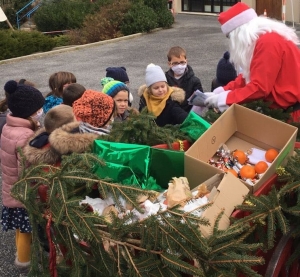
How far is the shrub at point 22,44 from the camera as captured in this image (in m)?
14.9

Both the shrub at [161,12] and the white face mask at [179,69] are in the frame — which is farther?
the shrub at [161,12]

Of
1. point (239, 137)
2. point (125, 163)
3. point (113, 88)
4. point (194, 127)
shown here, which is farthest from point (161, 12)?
point (125, 163)

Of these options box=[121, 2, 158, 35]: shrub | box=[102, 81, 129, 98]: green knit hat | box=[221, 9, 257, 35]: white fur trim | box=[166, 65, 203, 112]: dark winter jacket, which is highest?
box=[221, 9, 257, 35]: white fur trim

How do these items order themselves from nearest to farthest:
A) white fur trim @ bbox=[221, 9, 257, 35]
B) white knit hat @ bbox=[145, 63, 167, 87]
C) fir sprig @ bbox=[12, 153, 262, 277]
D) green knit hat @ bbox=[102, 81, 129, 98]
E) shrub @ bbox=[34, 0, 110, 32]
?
fir sprig @ bbox=[12, 153, 262, 277], white fur trim @ bbox=[221, 9, 257, 35], green knit hat @ bbox=[102, 81, 129, 98], white knit hat @ bbox=[145, 63, 167, 87], shrub @ bbox=[34, 0, 110, 32]

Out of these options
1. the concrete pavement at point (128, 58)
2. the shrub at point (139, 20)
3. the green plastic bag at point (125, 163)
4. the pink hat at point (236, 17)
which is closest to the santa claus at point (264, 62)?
the pink hat at point (236, 17)

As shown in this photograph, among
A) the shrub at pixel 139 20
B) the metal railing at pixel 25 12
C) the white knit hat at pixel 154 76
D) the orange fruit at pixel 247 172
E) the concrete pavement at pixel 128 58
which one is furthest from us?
the metal railing at pixel 25 12

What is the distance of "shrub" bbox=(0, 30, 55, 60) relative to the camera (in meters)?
14.9

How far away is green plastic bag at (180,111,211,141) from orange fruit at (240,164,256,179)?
34 cm

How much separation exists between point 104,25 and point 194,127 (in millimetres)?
14913

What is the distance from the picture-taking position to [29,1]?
2516 cm

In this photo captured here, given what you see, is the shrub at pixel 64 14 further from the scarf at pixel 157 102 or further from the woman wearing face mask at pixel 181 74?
the scarf at pixel 157 102

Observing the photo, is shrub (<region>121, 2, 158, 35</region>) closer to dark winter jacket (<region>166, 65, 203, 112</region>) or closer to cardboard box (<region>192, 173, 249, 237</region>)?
dark winter jacket (<region>166, 65, 203, 112</region>)

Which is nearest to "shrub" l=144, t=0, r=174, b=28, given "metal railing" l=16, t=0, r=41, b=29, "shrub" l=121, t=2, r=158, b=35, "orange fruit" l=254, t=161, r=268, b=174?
"shrub" l=121, t=2, r=158, b=35

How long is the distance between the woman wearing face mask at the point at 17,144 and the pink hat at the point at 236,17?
153cm
